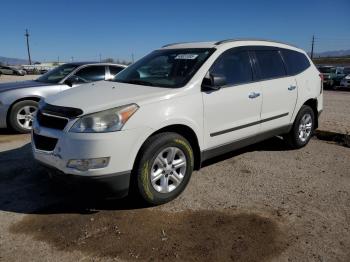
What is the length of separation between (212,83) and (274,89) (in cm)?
141

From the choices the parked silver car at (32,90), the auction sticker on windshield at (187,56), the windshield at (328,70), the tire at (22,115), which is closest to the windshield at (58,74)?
the parked silver car at (32,90)

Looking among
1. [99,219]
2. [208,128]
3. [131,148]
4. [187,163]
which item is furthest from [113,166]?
[208,128]

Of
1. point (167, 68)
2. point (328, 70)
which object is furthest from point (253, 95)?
point (328, 70)

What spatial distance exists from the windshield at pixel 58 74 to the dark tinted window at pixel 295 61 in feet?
15.9

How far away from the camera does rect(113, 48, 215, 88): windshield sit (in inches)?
174

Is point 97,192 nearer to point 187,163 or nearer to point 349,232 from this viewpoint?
point 187,163

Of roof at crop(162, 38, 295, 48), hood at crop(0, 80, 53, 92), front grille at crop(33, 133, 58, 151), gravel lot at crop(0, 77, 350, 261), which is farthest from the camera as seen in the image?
hood at crop(0, 80, 53, 92)

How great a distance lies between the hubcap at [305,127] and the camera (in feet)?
20.3

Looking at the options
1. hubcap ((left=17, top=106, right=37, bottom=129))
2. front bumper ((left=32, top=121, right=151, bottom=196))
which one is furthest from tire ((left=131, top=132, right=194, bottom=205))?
hubcap ((left=17, top=106, right=37, bottom=129))

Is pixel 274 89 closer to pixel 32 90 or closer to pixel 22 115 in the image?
pixel 32 90

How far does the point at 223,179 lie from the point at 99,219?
183cm

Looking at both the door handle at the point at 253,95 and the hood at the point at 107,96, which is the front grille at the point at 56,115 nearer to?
the hood at the point at 107,96

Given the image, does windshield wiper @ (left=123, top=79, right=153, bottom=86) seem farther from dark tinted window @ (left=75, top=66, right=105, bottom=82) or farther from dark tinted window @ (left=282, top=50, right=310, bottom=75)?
dark tinted window @ (left=75, top=66, right=105, bottom=82)

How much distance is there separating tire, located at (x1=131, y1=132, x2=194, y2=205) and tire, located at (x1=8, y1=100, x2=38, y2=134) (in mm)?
4911
